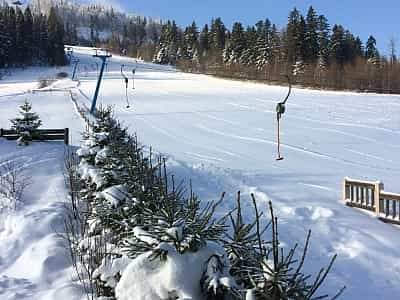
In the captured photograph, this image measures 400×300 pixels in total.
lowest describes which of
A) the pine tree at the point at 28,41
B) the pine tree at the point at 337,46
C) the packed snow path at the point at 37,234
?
the packed snow path at the point at 37,234

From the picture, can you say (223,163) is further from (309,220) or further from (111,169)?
(111,169)

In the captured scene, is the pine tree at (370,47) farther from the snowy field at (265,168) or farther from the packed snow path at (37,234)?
the packed snow path at (37,234)

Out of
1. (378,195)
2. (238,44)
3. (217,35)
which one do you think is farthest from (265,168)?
(217,35)

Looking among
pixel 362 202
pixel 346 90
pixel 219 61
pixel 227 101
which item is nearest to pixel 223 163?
pixel 362 202

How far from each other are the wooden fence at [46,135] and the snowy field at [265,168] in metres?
0.53

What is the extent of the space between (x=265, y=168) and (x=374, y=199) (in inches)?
247

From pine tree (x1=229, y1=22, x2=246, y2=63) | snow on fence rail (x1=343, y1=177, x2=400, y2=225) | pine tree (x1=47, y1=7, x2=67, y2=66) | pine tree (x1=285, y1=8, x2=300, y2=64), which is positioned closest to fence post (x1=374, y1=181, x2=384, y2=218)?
snow on fence rail (x1=343, y1=177, x2=400, y2=225)

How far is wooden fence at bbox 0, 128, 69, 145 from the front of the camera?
14523 millimetres

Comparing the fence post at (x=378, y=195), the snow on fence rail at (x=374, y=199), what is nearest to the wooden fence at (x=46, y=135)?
the snow on fence rail at (x=374, y=199)

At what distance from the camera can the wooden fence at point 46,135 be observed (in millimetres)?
14523

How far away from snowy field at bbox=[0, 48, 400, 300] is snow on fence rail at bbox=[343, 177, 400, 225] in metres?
0.30

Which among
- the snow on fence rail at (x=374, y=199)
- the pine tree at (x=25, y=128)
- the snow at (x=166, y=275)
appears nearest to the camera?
the snow at (x=166, y=275)

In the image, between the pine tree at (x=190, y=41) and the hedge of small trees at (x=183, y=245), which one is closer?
the hedge of small trees at (x=183, y=245)

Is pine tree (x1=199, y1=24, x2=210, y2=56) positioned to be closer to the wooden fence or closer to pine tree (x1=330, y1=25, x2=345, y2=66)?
pine tree (x1=330, y1=25, x2=345, y2=66)
